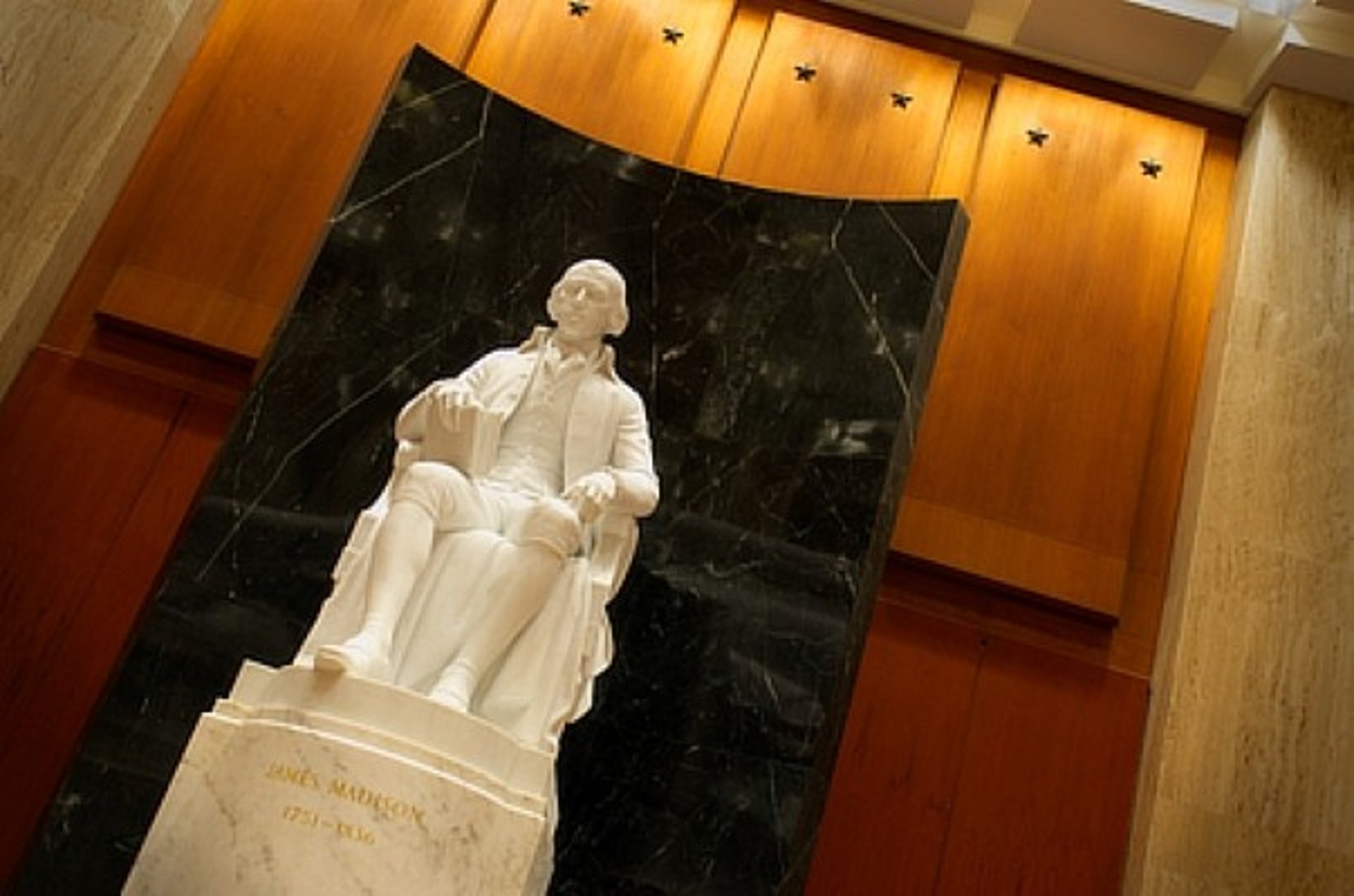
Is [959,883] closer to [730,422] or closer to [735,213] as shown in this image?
[730,422]

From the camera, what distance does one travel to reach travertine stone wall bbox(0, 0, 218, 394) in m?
6.55

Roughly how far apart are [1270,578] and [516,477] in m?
3.52

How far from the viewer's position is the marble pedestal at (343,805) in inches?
148

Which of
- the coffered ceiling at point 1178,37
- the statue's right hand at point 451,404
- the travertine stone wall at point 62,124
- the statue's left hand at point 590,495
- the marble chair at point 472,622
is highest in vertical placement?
the coffered ceiling at point 1178,37

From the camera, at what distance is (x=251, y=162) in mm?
7203

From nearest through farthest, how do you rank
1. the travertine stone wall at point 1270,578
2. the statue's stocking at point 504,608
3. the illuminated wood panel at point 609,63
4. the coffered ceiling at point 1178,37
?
the statue's stocking at point 504,608, the travertine stone wall at point 1270,578, the coffered ceiling at point 1178,37, the illuminated wood panel at point 609,63

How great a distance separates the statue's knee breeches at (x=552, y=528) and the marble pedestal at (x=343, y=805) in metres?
0.63

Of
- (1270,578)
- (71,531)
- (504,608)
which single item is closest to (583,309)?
(504,608)

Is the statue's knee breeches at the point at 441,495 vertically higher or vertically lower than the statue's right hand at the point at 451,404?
lower

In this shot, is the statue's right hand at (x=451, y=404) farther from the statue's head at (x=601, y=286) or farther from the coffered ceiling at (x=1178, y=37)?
the coffered ceiling at (x=1178, y=37)

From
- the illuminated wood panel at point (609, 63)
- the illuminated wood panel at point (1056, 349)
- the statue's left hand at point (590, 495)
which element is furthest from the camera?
the illuminated wood panel at point (609, 63)

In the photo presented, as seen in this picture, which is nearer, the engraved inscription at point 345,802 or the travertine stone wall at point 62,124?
the engraved inscription at point 345,802

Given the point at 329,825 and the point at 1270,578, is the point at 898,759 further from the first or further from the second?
the point at 329,825

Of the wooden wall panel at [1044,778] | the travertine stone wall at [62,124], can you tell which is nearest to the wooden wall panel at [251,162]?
the travertine stone wall at [62,124]
